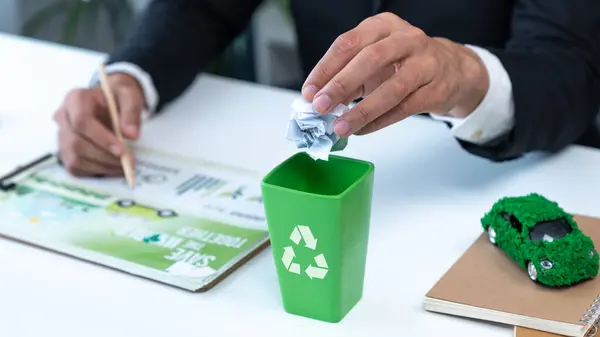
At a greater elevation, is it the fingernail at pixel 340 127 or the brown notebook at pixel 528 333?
the fingernail at pixel 340 127

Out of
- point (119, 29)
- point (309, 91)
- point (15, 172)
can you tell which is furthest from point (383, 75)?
point (119, 29)

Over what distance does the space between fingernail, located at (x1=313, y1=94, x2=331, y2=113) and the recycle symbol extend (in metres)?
0.10

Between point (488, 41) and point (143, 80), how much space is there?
0.53 metres

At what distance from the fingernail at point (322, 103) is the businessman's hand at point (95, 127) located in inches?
15.5

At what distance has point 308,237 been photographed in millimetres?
716

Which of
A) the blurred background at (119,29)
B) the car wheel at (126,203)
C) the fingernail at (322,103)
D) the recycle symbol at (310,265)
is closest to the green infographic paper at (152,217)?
the car wheel at (126,203)

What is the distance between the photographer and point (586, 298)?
2.43 feet

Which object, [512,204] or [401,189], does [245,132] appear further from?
[512,204]

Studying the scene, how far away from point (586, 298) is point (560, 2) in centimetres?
50

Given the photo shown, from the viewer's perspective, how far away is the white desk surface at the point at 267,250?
0.76m

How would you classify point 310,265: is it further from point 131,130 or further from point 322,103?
point 131,130

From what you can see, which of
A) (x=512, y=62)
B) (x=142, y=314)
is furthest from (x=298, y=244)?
(x=512, y=62)

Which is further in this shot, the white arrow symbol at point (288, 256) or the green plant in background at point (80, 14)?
the green plant in background at point (80, 14)

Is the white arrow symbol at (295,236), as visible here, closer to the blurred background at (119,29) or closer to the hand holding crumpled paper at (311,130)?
the hand holding crumpled paper at (311,130)
